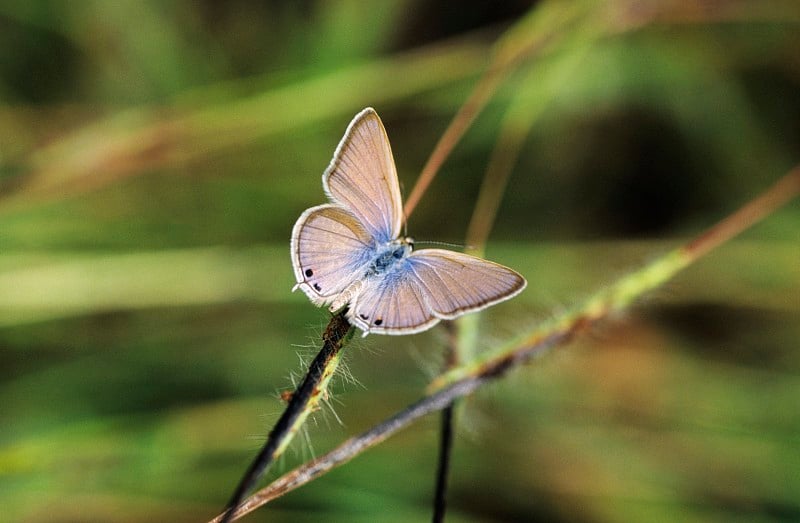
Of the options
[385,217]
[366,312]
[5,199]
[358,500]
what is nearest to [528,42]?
[385,217]

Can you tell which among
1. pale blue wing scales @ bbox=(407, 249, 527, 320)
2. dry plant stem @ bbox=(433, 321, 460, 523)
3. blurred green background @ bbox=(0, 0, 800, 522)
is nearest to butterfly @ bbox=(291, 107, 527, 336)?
pale blue wing scales @ bbox=(407, 249, 527, 320)

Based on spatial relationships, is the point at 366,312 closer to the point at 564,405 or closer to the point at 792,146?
the point at 564,405

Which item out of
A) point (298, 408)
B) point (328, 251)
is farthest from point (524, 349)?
point (298, 408)

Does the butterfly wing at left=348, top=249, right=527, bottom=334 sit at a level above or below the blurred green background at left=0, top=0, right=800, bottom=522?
below

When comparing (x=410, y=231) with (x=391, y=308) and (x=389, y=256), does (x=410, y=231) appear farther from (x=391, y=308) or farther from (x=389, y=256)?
(x=391, y=308)

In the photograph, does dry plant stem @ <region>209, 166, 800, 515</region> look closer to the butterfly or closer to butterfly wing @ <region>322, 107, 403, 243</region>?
the butterfly

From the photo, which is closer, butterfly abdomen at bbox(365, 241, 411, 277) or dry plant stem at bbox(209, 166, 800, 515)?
dry plant stem at bbox(209, 166, 800, 515)
